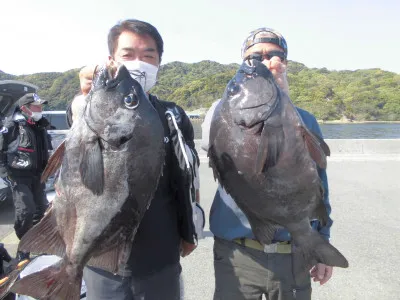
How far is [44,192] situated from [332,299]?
195 inches

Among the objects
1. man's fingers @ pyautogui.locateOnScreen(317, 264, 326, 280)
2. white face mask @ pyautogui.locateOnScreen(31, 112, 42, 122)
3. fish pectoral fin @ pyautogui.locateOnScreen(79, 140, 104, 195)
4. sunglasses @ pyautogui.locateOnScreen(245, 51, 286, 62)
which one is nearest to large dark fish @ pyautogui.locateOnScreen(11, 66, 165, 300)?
fish pectoral fin @ pyautogui.locateOnScreen(79, 140, 104, 195)

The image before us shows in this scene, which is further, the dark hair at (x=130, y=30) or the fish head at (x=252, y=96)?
the dark hair at (x=130, y=30)

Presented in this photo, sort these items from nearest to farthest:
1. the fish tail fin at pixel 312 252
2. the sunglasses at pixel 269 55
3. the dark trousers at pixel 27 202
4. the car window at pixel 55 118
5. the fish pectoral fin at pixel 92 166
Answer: the fish pectoral fin at pixel 92 166
the fish tail fin at pixel 312 252
the sunglasses at pixel 269 55
the dark trousers at pixel 27 202
the car window at pixel 55 118

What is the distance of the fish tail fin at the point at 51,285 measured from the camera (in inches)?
67.4

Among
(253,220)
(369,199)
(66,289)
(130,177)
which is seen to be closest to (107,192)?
(130,177)

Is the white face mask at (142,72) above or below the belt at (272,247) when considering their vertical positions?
above

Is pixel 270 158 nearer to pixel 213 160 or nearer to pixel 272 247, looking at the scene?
pixel 213 160

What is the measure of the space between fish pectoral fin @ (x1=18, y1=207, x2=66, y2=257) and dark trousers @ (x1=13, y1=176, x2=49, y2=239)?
392 centimetres

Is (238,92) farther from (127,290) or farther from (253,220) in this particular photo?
(127,290)

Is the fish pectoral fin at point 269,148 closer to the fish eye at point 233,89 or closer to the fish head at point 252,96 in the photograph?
the fish head at point 252,96

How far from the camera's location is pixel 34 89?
26.8ft

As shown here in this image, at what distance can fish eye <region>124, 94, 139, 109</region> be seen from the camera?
175 cm

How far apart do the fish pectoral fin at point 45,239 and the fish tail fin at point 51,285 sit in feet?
0.37

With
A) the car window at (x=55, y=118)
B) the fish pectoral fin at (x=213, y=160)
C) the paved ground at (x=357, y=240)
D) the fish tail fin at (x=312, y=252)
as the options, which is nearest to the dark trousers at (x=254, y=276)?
the fish tail fin at (x=312, y=252)
